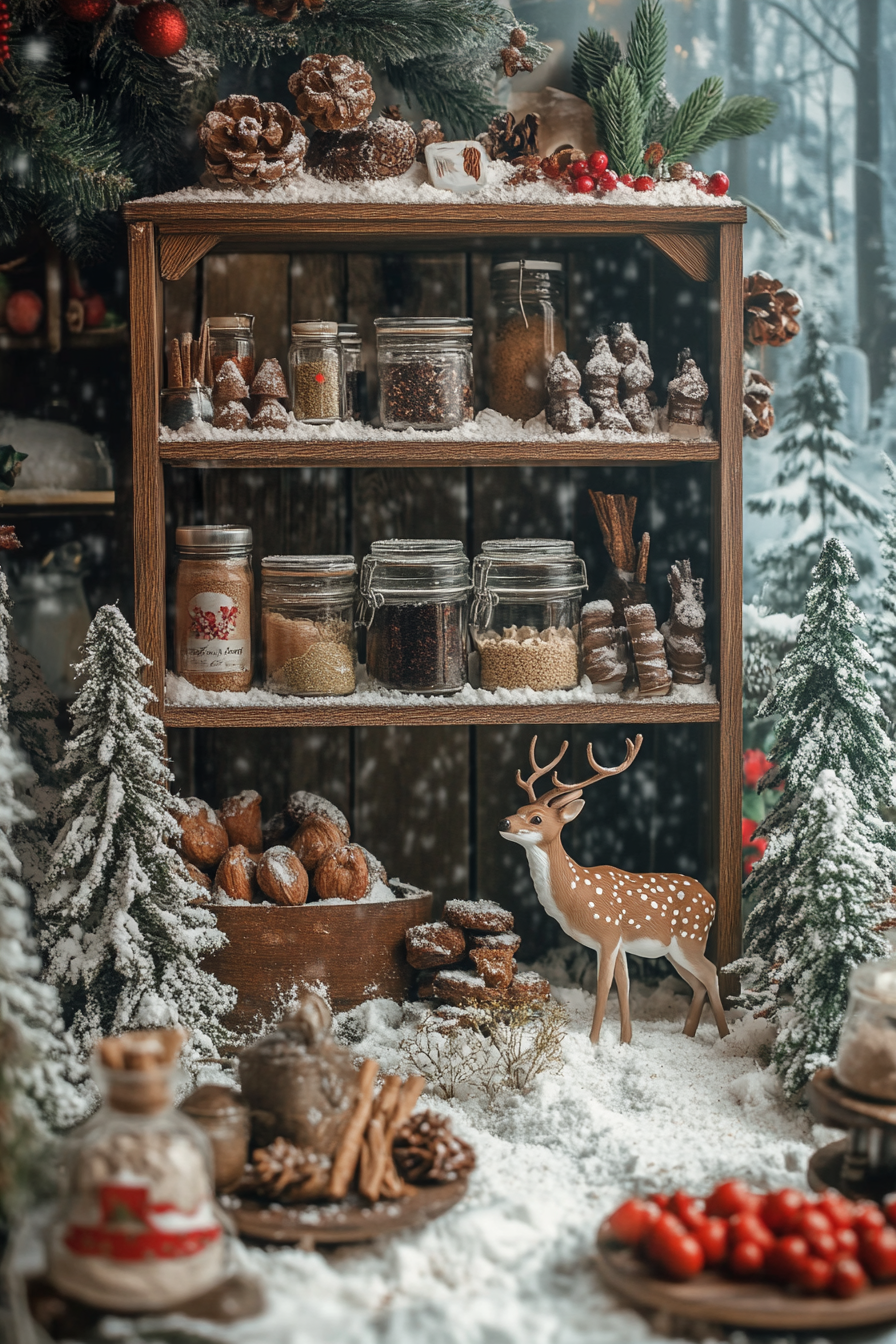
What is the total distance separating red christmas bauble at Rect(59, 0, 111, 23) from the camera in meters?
1.66

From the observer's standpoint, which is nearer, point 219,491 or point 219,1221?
point 219,1221

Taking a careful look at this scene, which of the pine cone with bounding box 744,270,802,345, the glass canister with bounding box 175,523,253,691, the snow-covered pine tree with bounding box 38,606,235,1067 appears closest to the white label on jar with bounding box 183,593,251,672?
the glass canister with bounding box 175,523,253,691

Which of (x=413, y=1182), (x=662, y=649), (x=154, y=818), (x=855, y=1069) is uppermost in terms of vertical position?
(x=662, y=649)

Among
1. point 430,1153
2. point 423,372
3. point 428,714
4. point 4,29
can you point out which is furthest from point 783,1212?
point 4,29

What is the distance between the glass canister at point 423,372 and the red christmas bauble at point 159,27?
0.46 m

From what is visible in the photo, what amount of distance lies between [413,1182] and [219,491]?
122 cm

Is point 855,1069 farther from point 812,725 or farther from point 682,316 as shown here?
point 682,316

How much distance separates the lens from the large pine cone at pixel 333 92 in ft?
5.70

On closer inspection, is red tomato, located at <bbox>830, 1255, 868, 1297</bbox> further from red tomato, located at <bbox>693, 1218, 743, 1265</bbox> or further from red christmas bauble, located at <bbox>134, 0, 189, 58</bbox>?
red christmas bauble, located at <bbox>134, 0, 189, 58</bbox>

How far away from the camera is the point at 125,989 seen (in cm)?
166

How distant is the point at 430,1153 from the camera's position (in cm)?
131

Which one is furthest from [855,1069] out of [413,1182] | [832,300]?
[832,300]

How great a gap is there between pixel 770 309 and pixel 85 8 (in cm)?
108

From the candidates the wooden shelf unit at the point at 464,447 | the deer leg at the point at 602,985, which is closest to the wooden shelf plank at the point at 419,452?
the wooden shelf unit at the point at 464,447
